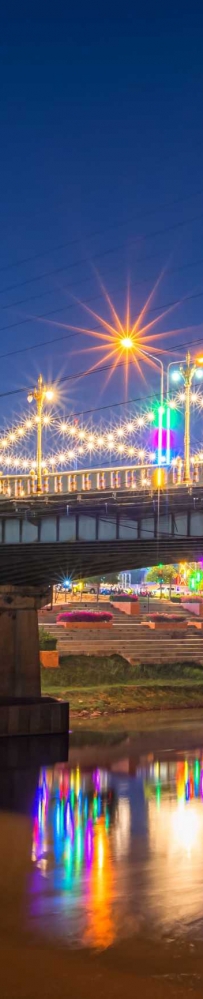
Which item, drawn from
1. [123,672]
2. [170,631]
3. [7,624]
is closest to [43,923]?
[7,624]

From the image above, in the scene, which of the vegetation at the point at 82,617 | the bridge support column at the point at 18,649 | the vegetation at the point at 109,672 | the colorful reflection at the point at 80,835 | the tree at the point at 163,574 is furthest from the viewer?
the tree at the point at 163,574

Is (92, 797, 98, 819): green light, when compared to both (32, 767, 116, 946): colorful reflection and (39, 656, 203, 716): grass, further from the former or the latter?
(39, 656, 203, 716): grass

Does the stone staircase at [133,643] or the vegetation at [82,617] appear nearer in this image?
the stone staircase at [133,643]

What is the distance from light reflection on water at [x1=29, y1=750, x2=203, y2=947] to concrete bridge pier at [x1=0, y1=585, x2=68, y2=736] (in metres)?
8.02

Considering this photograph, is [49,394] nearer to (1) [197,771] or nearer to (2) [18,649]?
(2) [18,649]

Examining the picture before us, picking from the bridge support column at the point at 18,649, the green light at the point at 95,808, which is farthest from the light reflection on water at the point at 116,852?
the bridge support column at the point at 18,649

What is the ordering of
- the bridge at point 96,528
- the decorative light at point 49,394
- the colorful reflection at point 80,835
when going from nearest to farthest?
the colorful reflection at point 80,835, the bridge at point 96,528, the decorative light at point 49,394

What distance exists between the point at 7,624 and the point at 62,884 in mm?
28765

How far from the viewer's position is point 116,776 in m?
39.0

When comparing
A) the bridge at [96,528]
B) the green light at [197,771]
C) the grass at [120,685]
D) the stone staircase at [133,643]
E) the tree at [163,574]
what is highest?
the tree at [163,574]

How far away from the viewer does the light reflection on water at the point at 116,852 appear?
2065cm

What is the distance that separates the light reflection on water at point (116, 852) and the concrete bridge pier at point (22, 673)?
8.02m

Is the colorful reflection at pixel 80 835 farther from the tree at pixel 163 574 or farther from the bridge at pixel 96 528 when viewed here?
the tree at pixel 163 574

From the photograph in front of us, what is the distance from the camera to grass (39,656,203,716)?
58.3 m
